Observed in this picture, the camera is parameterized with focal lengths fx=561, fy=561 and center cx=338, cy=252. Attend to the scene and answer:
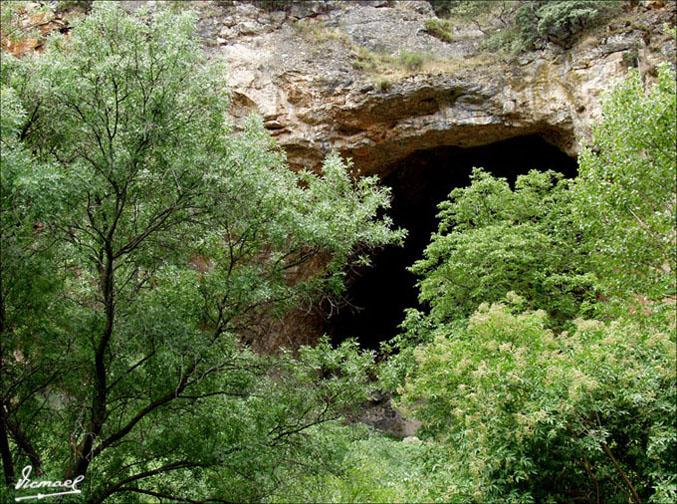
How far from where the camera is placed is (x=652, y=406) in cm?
595

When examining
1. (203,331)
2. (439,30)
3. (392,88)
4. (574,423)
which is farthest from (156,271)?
(439,30)

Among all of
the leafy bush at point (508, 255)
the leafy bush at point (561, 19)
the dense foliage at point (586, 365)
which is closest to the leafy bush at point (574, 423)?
the dense foliage at point (586, 365)

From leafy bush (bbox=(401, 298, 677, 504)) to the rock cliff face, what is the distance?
9.54m

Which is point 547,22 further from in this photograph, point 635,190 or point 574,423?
point 574,423

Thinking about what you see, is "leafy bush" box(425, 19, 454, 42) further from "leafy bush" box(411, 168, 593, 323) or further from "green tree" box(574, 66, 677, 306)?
"green tree" box(574, 66, 677, 306)

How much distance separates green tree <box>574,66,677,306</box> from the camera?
24.5ft

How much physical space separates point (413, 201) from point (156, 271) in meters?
15.4

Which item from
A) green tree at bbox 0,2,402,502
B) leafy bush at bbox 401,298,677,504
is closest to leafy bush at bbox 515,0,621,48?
leafy bush at bbox 401,298,677,504

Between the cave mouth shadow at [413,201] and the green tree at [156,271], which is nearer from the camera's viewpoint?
the green tree at [156,271]

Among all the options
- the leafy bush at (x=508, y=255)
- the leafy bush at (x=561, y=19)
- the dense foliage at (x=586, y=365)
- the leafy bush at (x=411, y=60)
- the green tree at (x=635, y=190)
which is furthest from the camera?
the leafy bush at (x=411, y=60)

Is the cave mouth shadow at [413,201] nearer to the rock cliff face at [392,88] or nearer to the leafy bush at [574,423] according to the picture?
the rock cliff face at [392,88]

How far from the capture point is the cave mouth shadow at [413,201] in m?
19.1

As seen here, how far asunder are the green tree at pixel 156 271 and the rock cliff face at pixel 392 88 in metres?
8.98

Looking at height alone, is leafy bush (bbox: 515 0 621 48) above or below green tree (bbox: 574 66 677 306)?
above
